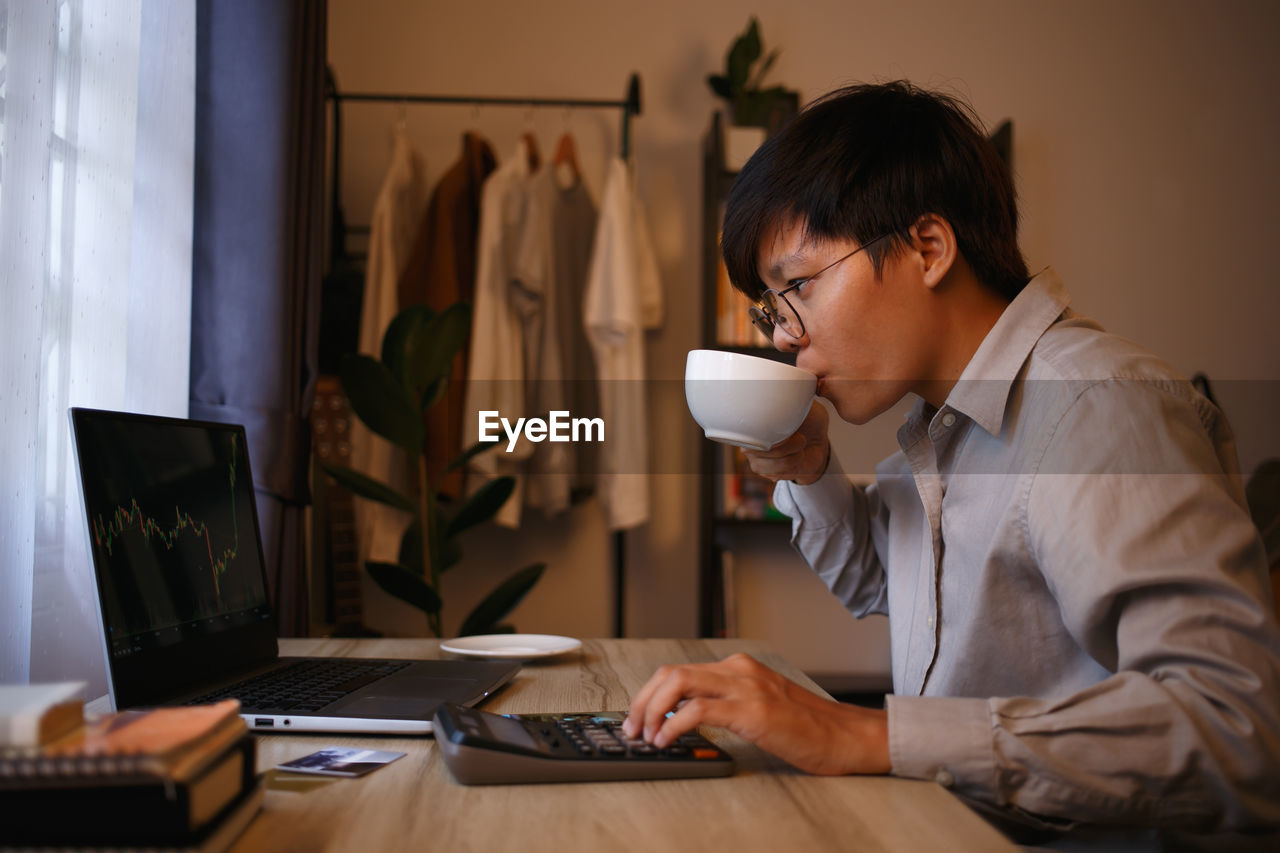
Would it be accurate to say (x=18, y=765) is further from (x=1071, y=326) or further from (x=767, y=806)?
(x=1071, y=326)

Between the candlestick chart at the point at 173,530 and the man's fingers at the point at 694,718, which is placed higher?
the candlestick chart at the point at 173,530

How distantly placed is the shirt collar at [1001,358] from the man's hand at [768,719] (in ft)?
Answer: 1.13

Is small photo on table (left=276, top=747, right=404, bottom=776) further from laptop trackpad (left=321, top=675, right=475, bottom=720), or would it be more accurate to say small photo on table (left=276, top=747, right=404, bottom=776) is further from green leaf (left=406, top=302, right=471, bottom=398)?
green leaf (left=406, top=302, right=471, bottom=398)

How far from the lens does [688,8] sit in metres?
3.00

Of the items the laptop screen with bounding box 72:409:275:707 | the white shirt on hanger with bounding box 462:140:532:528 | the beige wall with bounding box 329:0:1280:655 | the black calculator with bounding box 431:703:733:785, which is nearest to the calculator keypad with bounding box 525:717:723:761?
the black calculator with bounding box 431:703:733:785

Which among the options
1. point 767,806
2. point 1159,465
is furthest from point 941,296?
point 767,806

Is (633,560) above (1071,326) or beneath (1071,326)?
beneath

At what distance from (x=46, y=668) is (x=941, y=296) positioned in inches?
41.0

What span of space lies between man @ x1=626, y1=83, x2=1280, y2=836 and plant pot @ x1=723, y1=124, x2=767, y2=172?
64.4 inches

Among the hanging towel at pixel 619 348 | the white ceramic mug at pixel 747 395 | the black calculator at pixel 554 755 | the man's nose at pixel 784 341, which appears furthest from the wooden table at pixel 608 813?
the hanging towel at pixel 619 348

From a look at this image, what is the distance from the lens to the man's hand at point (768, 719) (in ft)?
2.08

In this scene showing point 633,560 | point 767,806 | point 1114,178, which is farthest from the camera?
point 1114,178

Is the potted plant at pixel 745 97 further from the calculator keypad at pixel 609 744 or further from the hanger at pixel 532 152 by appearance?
the calculator keypad at pixel 609 744

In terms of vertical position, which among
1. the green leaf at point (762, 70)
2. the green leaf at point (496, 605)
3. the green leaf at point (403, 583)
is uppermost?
the green leaf at point (762, 70)
